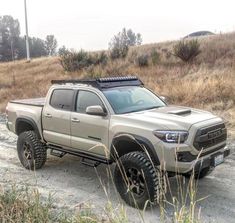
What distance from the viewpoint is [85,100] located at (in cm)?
707

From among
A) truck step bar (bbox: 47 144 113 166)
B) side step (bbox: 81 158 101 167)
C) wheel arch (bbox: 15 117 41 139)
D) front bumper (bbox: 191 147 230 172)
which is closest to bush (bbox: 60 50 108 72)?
wheel arch (bbox: 15 117 41 139)

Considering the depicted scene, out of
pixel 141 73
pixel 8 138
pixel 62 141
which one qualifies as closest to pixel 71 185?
pixel 62 141

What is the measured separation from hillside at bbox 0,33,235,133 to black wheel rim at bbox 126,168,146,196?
5.31 m

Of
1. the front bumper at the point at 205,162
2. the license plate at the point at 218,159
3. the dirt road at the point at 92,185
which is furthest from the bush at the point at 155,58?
the front bumper at the point at 205,162

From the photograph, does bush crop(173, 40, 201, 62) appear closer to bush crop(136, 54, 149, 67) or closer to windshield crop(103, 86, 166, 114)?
bush crop(136, 54, 149, 67)

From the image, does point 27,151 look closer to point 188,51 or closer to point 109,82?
point 109,82

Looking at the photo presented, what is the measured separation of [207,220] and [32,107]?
13.8ft

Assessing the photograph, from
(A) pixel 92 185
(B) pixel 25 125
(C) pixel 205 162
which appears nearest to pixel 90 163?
(A) pixel 92 185

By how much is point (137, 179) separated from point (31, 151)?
2835mm

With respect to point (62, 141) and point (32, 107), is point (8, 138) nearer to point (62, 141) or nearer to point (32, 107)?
point (32, 107)

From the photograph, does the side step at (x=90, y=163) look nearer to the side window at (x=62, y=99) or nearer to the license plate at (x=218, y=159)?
the side window at (x=62, y=99)

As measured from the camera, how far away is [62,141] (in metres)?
7.32

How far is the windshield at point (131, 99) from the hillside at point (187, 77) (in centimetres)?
403

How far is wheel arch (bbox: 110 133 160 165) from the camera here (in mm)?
5777
